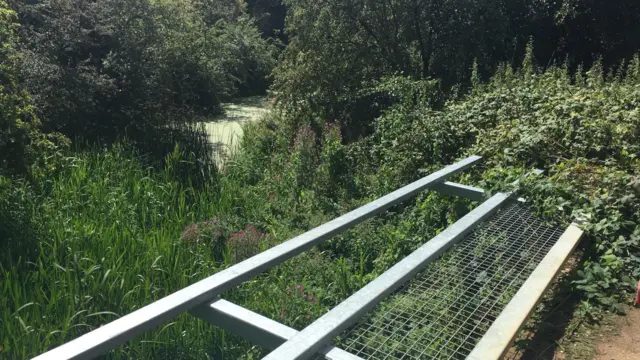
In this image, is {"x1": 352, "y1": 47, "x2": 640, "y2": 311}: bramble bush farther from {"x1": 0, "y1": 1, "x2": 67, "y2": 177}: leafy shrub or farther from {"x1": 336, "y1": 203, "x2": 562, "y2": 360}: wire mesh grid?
{"x1": 0, "y1": 1, "x2": 67, "y2": 177}: leafy shrub

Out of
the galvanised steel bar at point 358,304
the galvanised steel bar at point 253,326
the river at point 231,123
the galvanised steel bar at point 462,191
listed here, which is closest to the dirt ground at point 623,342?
the galvanised steel bar at point 358,304

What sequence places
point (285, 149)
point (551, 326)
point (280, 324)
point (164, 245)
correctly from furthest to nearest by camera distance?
point (285, 149)
point (164, 245)
point (551, 326)
point (280, 324)

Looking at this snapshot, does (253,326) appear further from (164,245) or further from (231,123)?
(231,123)

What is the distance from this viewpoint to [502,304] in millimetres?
2766

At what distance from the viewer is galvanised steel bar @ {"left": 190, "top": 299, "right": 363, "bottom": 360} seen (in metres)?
1.90

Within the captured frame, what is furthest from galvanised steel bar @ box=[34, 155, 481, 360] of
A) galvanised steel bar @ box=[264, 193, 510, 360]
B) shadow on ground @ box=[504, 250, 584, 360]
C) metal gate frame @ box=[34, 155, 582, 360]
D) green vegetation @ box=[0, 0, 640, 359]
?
shadow on ground @ box=[504, 250, 584, 360]

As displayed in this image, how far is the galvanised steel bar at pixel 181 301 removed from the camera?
1.70 meters

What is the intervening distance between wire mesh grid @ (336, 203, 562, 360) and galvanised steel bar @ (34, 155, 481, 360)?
0.46 meters

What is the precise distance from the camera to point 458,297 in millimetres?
2656

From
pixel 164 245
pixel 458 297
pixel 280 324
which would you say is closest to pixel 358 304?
pixel 280 324

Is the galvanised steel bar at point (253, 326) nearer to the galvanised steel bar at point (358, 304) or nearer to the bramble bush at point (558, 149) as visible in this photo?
the galvanised steel bar at point (358, 304)

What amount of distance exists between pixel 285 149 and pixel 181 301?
522 cm

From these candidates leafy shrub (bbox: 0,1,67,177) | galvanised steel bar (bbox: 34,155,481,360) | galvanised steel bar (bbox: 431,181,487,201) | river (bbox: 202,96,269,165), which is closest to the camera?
galvanised steel bar (bbox: 34,155,481,360)

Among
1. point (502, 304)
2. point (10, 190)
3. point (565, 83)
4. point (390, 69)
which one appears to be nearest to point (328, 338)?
point (502, 304)
